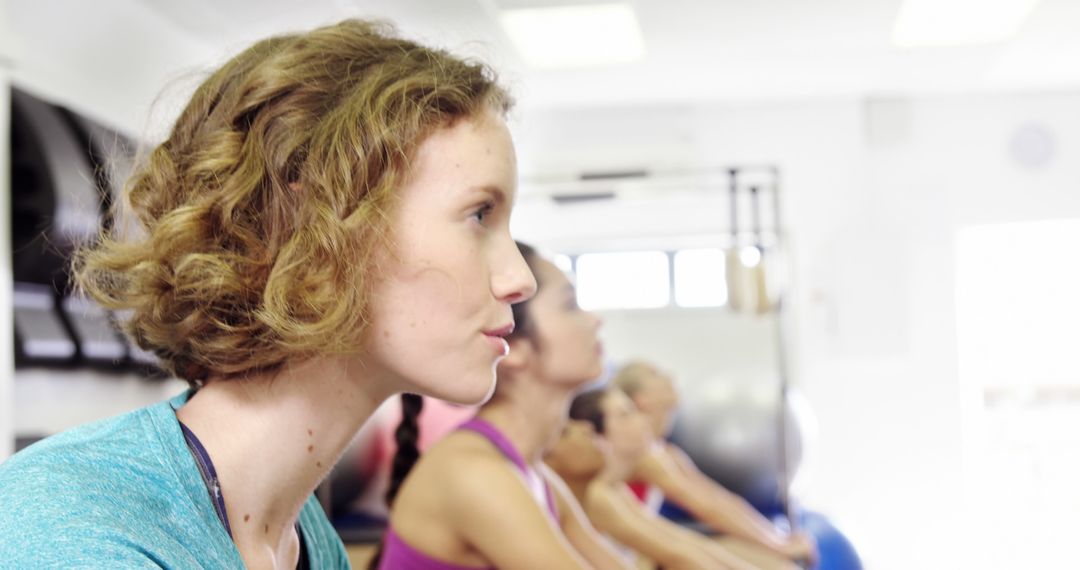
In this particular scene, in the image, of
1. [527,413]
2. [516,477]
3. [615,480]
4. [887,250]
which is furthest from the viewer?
[887,250]

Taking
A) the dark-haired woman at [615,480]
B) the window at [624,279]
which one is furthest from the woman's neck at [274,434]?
the window at [624,279]

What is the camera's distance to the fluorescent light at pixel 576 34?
132 inches

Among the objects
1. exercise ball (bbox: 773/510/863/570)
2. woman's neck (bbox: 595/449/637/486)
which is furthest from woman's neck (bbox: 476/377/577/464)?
exercise ball (bbox: 773/510/863/570)

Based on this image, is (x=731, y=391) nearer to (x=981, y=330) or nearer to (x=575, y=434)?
(x=575, y=434)

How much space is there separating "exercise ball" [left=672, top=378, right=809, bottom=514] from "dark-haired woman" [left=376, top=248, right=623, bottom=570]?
1.74 metres

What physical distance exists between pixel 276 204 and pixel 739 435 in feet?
9.35

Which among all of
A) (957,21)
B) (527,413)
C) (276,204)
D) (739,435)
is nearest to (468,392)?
(276,204)

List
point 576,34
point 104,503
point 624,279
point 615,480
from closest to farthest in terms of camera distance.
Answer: point 104,503 → point 615,480 → point 576,34 → point 624,279

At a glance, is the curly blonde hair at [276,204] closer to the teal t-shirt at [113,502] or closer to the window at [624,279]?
the teal t-shirt at [113,502]

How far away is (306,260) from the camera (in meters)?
0.66

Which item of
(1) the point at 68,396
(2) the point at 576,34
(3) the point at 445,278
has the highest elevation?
(2) the point at 576,34

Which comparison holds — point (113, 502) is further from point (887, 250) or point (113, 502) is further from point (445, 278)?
point (887, 250)

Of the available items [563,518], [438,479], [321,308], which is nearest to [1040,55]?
[563,518]

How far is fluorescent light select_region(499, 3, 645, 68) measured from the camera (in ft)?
11.0
